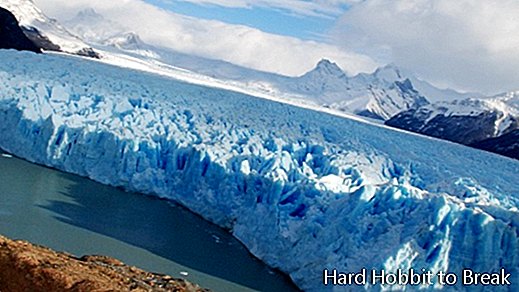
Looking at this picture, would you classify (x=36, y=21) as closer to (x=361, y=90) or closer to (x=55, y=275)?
(x=55, y=275)

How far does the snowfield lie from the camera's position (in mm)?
7484

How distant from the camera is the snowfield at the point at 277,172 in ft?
24.6

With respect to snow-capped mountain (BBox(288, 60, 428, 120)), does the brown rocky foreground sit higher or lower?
lower

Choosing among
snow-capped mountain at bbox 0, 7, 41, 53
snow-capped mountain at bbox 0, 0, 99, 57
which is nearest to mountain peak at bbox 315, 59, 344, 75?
A: snow-capped mountain at bbox 0, 0, 99, 57

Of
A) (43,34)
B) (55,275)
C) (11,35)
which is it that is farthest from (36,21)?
(55,275)

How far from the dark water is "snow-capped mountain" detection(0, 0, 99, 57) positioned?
1488 inches

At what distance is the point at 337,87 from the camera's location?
147750 millimetres

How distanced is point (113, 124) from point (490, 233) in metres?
7.51

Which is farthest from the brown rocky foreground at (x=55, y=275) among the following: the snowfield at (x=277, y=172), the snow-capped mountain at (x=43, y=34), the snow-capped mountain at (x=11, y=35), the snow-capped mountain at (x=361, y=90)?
the snow-capped mountain at (x=361, y=90)

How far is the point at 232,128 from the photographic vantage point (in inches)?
496

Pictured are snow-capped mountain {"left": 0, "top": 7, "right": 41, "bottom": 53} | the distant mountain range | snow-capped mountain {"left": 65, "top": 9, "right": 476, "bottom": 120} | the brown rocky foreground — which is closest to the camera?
the brown rocky foreground

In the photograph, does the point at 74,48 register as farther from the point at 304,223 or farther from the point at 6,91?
the point at 304,223

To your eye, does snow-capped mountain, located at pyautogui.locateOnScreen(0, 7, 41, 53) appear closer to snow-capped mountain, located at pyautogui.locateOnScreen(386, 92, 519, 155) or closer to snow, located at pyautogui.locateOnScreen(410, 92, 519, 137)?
snow-capped mountain, located at pyautogui.locateOnScreen(386, 92, 519, 155)

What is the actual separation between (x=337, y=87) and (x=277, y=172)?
140m
